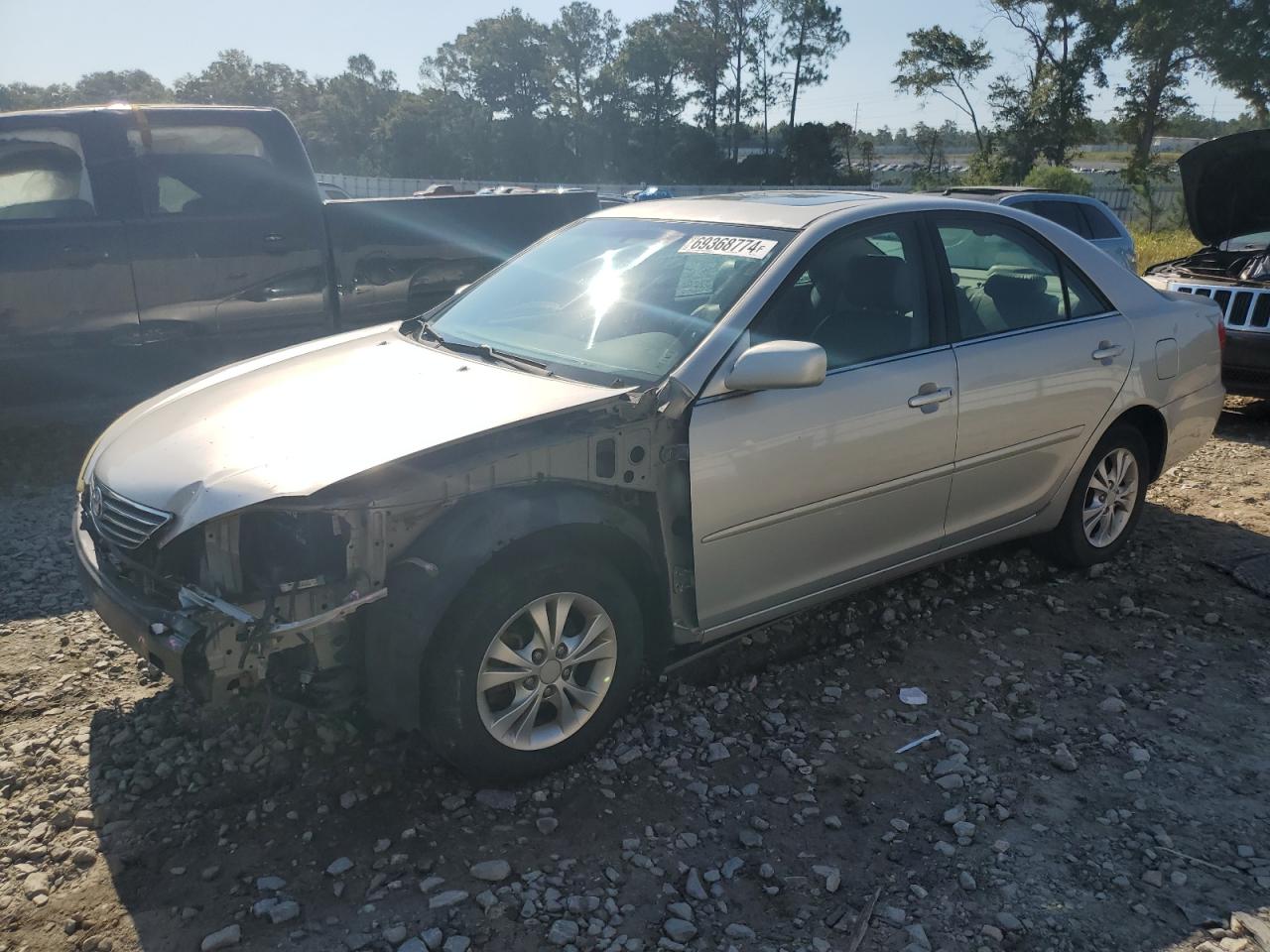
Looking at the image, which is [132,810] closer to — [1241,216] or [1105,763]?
[1105,763]

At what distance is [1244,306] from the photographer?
24.1 ft

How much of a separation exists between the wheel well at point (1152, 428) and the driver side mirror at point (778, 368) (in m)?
2.21

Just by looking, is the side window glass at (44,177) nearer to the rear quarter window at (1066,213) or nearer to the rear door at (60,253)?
the rear door at (60,253)

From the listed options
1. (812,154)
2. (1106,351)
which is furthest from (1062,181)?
(812,154)

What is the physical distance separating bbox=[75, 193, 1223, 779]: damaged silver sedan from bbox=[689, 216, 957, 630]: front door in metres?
0.01

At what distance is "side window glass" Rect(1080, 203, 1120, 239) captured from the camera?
9625 millimetres

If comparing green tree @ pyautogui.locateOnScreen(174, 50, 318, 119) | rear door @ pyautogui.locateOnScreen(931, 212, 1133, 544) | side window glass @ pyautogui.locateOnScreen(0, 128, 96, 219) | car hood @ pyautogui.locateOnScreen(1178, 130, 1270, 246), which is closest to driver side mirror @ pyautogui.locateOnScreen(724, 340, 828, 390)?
rear door @ pyautogui.locateOnScreen(931, 212, 1133, 544)

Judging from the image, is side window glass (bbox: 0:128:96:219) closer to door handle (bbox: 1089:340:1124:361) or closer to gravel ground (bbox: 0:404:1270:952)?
gravel ground (bbox: 0:404:1270:952)

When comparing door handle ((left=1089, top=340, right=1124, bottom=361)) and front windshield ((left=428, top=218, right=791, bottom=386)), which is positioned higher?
front windshield ((left=428, top=218, right=791, bottom=386))

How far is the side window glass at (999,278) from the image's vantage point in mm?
4004

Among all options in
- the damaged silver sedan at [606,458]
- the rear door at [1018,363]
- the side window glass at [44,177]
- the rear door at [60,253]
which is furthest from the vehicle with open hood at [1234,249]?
the side window glass at [44,177]

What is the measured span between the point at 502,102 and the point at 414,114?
675 centimetres

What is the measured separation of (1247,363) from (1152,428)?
3165mm

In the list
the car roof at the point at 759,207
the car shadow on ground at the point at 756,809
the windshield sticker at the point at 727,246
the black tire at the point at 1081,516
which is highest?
the car roof at the point at 759,207
